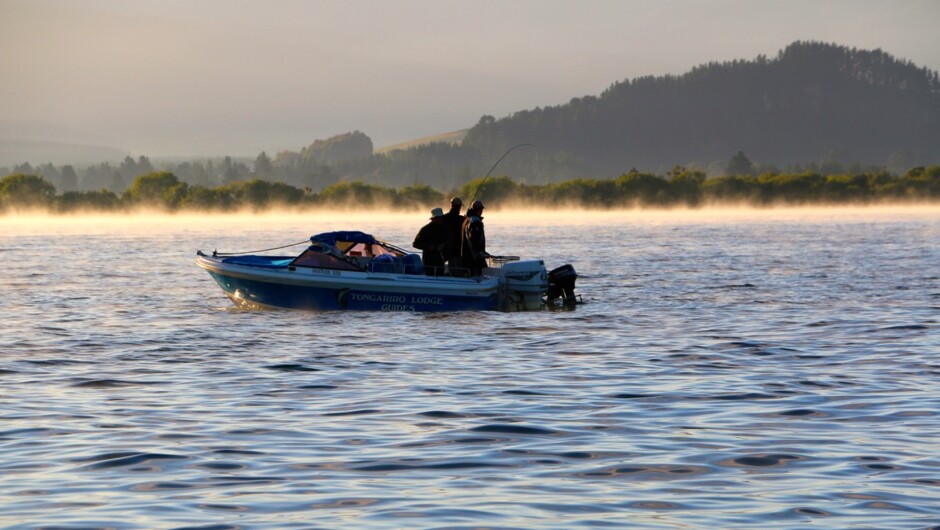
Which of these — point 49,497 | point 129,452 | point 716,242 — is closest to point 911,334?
point 129,452

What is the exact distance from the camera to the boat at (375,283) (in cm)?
2742

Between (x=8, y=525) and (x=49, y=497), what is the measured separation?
2.92ft

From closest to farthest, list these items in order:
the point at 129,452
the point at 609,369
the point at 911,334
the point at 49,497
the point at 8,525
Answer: the point at 8,525 → the point at 49,497 → the point at 129,452 → the point at 609,369 → the point at 911,334

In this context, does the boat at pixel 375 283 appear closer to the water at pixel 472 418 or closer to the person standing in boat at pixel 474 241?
the person standing in boat at pixel 474 241

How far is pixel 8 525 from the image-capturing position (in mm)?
9281

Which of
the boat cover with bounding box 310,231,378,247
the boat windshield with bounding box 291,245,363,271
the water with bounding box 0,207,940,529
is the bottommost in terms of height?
the water with bounding box 0,207,940,529

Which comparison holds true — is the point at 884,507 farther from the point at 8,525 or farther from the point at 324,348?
the point at 324,348

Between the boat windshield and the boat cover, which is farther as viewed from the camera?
the boat cover

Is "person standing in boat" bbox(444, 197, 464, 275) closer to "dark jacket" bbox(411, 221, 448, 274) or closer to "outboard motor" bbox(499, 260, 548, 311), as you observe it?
"dark jacket" bbox(411, 221, 448, 274)

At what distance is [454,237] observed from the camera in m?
28.1

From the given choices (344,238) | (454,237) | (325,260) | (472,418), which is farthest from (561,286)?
(472,418)

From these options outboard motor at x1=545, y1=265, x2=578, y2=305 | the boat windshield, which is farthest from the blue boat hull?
outboard motor at x1=545, y1=265, x2=578, y2=305

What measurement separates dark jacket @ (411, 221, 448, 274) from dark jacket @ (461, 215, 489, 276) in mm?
451

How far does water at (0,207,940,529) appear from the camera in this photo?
986 centimetres
